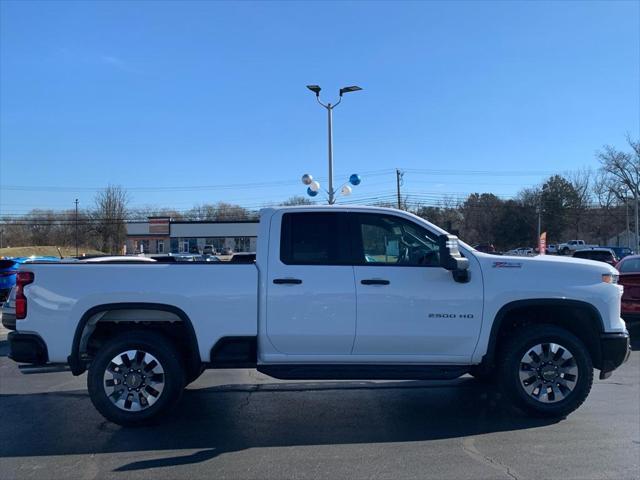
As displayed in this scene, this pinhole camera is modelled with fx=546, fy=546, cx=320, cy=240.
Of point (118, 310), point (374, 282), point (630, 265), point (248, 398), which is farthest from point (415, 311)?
point (630, 265)

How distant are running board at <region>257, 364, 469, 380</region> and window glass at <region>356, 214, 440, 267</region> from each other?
1.04m

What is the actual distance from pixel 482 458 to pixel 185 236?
5824 cm

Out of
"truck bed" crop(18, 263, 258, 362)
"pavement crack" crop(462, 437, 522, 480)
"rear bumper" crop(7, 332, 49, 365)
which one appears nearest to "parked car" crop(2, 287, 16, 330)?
"rear bumper" crop(7, 332, 49, 365)

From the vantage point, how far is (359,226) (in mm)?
5625

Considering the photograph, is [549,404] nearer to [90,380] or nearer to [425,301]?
[425,301]

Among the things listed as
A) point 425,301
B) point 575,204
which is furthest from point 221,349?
point 575,204

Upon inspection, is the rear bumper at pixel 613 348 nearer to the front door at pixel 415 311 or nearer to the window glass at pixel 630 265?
the front door at pixel 415 311

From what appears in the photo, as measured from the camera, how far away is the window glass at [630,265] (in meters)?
11.7

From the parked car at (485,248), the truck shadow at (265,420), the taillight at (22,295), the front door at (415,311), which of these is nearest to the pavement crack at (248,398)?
the truck shadow at (265,420)

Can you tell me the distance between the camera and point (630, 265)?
39.2 ft

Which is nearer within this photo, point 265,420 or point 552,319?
point 265,420

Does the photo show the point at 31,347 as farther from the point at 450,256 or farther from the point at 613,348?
the point at 613,348

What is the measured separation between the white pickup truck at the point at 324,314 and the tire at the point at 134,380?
0.04ft

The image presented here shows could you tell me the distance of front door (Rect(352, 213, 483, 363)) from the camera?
5348 millimetres
